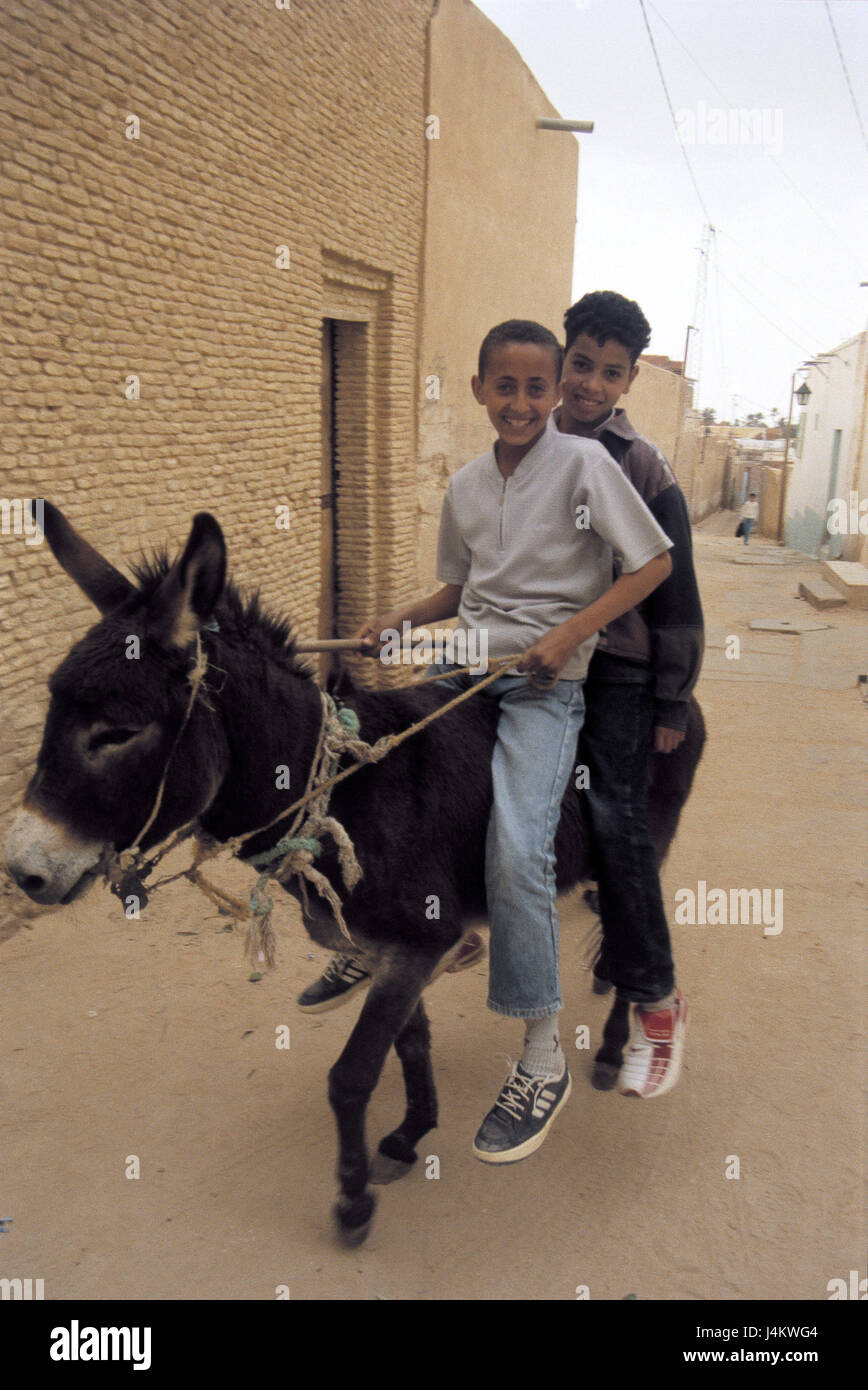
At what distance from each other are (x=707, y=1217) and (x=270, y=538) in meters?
5.49

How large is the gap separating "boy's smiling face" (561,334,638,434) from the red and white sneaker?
1.90m

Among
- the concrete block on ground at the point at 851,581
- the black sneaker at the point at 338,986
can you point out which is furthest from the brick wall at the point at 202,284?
the concrete block on ground at the point at 851,581

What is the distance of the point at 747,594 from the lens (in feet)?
52.7

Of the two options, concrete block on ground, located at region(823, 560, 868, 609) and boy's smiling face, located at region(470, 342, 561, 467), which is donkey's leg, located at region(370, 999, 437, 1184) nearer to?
boy's smiling face, located at region(470, 342, 561, 467)

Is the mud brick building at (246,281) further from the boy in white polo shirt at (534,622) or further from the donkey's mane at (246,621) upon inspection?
the boy in white polo shirt at (534,622)

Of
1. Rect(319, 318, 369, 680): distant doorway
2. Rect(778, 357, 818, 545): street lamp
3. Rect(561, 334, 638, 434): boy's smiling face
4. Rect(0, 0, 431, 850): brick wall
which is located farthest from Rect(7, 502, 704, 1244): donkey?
Rect(778, 357, 818, 545): street lamp

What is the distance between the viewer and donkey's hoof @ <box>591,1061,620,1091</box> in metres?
3.85

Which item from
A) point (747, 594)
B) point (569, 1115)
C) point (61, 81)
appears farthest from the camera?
point (747, 594)

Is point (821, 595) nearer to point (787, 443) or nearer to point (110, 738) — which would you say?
point (110, 738)

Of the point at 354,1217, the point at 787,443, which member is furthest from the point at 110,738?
the point at 787,443

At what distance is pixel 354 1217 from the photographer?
292 cm

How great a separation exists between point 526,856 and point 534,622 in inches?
26.7
